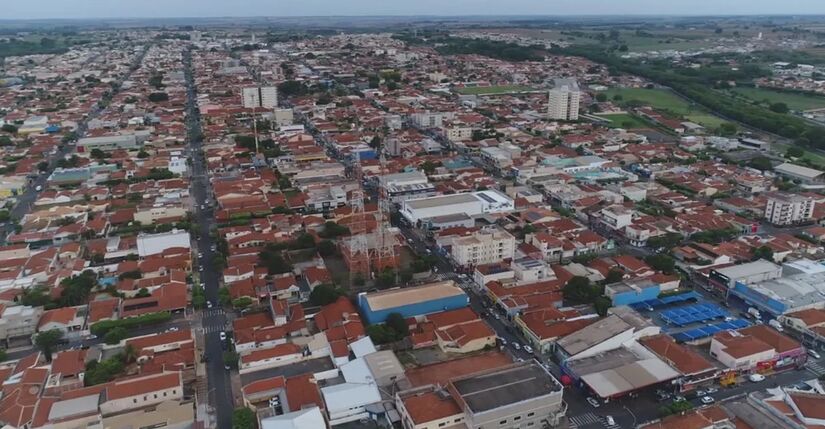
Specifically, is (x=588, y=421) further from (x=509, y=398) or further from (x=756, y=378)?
(x=756, y=378)

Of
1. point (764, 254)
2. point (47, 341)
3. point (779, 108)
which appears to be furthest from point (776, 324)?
point (779, 108)

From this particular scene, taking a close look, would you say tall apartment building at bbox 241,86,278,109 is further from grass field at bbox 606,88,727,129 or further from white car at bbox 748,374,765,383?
white car at bbox 748,374,765,383

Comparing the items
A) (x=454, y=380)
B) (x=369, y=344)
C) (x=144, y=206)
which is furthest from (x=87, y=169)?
(x=454, y=380)

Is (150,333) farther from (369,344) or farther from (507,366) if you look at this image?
(507,366)

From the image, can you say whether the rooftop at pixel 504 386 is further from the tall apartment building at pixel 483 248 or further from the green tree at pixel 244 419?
the tall apartment building at pixel 483 248

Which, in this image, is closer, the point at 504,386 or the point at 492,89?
the point at 504,386

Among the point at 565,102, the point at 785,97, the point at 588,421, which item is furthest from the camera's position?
the point at 785,97

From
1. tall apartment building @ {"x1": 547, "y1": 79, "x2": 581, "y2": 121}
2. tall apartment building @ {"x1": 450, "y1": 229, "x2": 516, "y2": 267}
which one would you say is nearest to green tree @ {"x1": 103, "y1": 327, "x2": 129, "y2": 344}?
tall apartment building @ {"x1": 450, "y1": 229, "x2": 516, "y2": 267}
